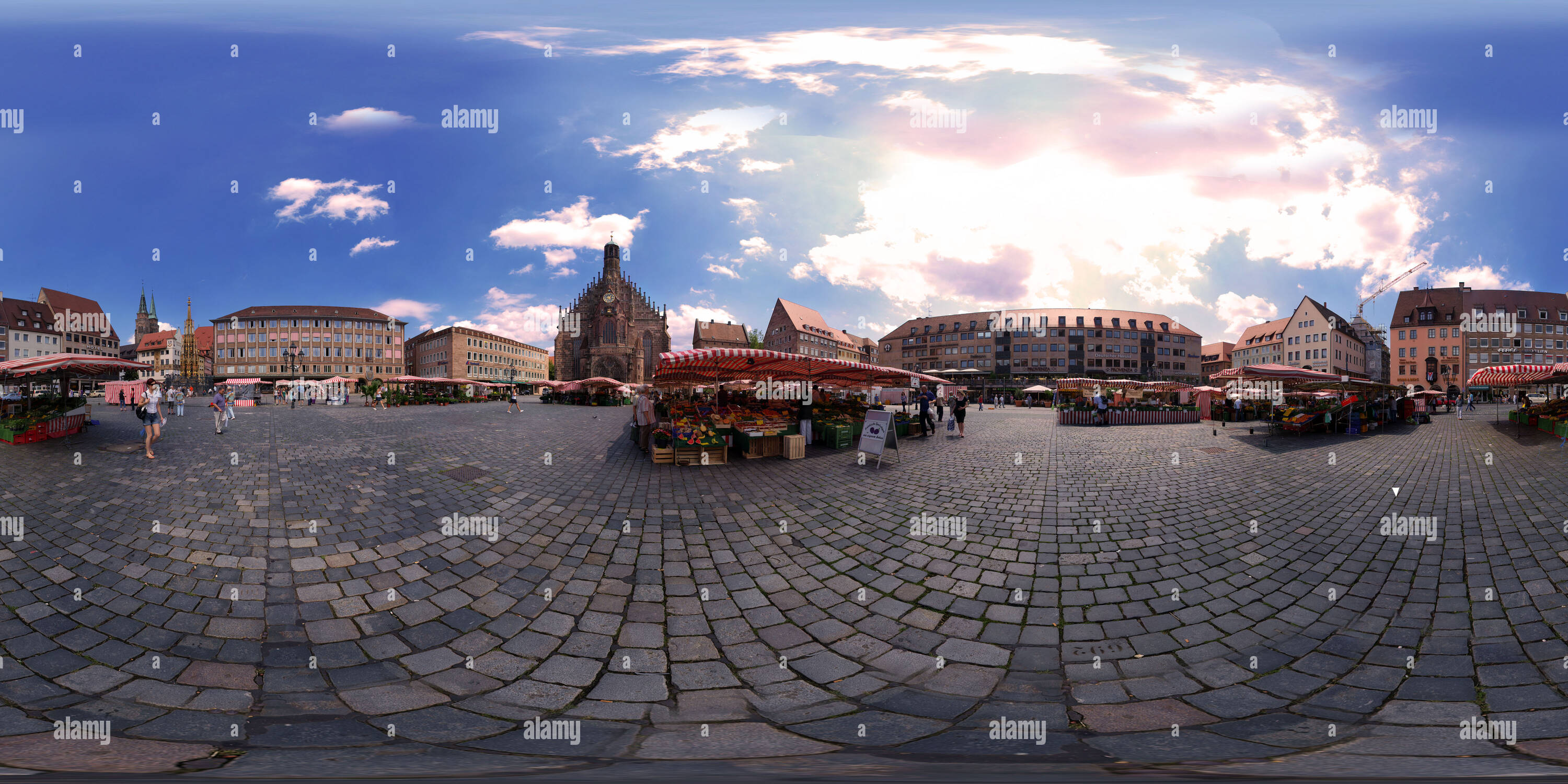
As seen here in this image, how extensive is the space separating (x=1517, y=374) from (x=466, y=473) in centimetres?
2841

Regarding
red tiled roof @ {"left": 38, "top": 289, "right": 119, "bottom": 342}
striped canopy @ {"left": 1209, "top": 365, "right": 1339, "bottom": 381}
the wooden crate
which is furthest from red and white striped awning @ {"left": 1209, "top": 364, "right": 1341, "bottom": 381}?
red tiled roof @ {"left": 38, "top": 289, "right": 119, "bottom": 342}

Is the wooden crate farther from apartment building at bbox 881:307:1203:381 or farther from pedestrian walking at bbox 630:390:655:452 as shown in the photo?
apartment building at bbox 881:307:1203:381

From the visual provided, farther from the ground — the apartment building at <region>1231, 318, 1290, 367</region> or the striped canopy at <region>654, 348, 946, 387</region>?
the apartment building at <region>1231, 318, 1290, 367</region>

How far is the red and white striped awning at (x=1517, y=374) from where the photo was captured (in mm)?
16709

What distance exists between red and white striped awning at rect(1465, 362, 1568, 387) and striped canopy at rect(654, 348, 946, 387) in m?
18.7

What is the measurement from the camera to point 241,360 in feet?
258

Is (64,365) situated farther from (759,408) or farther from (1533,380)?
(1533,380)

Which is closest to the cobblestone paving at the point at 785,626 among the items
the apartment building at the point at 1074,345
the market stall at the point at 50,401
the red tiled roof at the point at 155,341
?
the market stall at the point at 50,401

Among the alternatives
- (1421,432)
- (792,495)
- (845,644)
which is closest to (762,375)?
(792,495)

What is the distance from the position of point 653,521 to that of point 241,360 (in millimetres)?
105165

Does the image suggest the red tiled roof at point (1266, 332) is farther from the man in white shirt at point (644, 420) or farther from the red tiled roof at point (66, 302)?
the red tiled roof at point (66, 302)

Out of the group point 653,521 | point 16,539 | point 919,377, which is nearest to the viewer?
point 16,539

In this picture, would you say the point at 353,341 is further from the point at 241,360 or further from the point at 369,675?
the point at 369,675

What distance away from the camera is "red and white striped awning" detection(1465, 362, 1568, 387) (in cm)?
1671
